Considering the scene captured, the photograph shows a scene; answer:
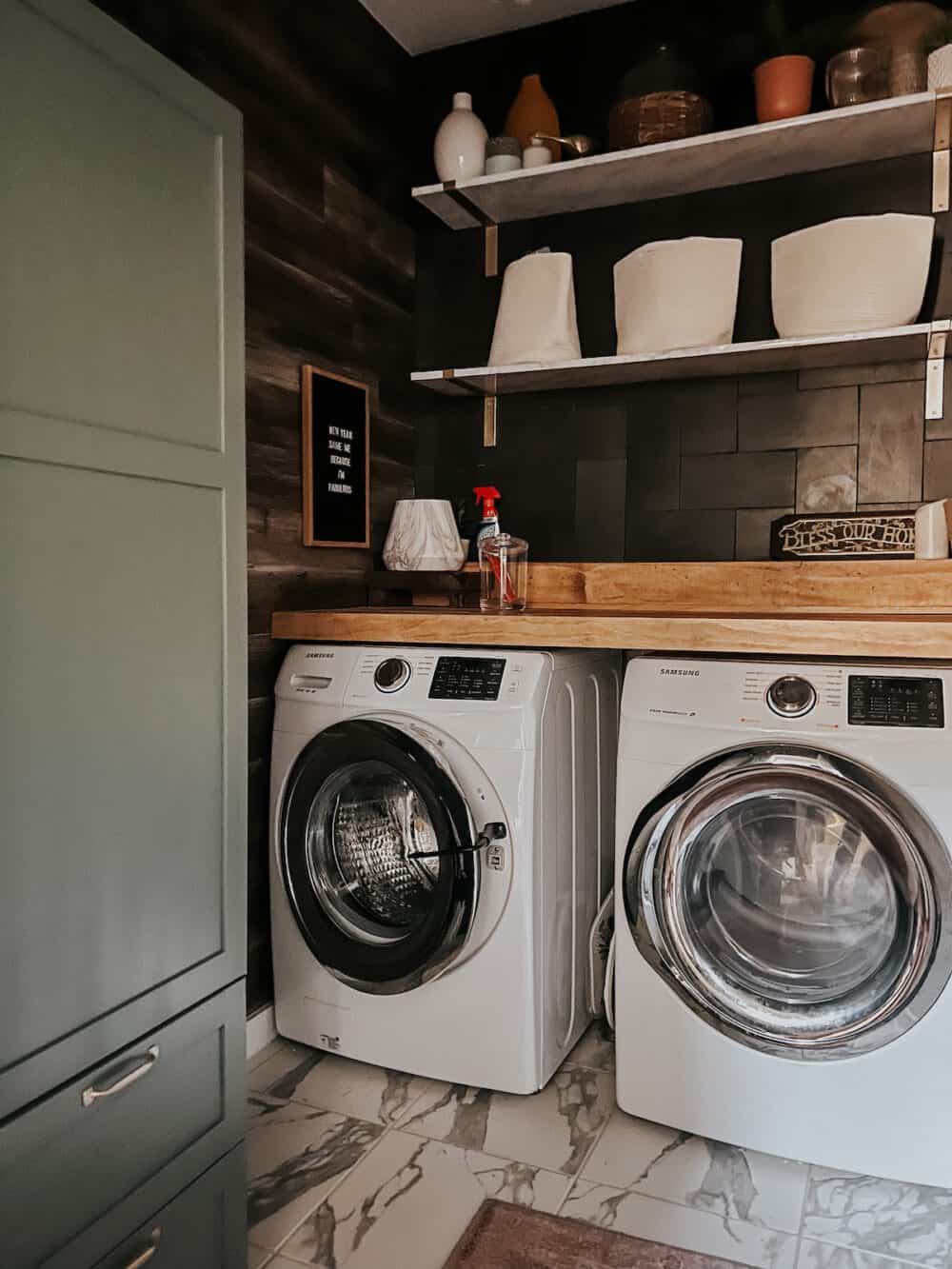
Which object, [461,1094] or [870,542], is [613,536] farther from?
[461,1094]

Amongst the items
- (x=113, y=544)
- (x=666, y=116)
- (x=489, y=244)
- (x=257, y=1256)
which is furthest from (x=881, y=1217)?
(x=489, y=244)

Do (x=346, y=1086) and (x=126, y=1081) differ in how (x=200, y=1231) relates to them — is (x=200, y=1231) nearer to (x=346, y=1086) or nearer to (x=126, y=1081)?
(x=126, y=1081)

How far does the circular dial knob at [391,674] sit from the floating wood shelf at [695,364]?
0.98 m

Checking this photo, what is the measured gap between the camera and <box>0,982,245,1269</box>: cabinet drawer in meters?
1.06

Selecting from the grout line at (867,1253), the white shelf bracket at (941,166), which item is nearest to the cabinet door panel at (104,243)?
the grout line at (867,1253)

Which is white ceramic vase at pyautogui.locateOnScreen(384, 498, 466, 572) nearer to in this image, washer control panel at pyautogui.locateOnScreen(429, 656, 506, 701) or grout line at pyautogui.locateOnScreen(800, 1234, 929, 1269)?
washer control panel at pyautogui.locateOnScreen(429, 656, 506, 701)

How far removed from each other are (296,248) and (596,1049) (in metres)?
2.08

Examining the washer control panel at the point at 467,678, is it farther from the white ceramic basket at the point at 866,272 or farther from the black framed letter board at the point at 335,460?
the white ceramic basket at the point at 866,272

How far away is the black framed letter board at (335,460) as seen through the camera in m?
2.40

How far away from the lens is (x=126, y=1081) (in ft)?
3.87

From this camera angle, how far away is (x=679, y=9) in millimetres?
2545

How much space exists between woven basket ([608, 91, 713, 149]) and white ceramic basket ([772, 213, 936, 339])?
1.39 feet

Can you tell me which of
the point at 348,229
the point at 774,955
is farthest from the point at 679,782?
the point at 348,229

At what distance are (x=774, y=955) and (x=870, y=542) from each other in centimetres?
104
